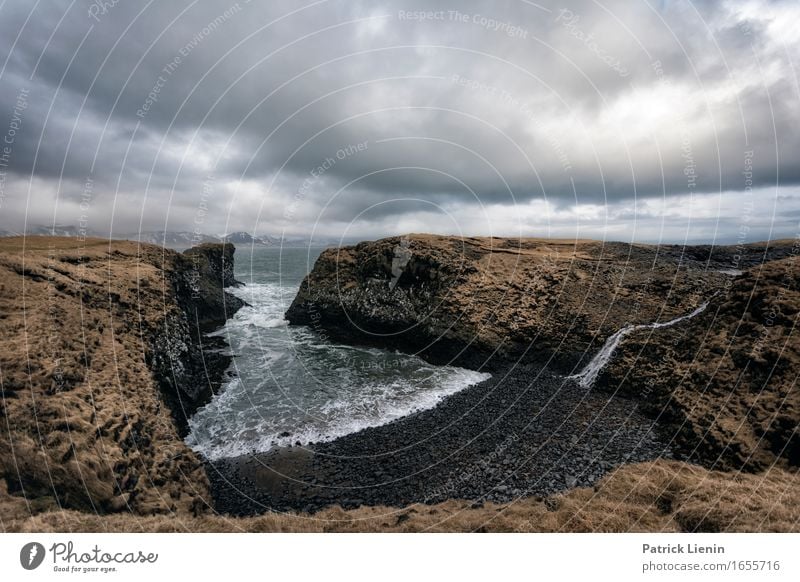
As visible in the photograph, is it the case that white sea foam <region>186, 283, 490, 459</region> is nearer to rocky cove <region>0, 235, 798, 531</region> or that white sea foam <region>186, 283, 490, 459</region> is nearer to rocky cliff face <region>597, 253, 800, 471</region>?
rocky cove <region>0, 235, 798, 531</region>

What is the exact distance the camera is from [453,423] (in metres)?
17.9

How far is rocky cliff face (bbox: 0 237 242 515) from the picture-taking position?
857cm

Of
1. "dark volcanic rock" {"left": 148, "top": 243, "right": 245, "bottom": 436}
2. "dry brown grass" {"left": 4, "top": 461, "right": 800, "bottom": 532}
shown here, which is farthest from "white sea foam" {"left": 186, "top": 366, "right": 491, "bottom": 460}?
"dry brown grass" {"left": 4, "top": 461, "right": 800, "bottom": 532}

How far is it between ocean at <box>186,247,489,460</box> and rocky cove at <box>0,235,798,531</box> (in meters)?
1.14

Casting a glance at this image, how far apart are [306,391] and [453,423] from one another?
429 inches

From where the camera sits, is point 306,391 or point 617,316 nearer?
point 306,391

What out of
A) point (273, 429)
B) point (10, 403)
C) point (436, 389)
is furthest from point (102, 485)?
point (436, 389)

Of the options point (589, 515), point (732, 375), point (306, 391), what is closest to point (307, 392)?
point (306, 391)

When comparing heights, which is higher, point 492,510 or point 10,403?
point 10,403

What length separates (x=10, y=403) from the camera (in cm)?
914

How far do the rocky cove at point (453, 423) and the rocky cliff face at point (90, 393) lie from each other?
6cm

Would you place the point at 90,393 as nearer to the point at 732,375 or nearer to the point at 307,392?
the point at 307,392
